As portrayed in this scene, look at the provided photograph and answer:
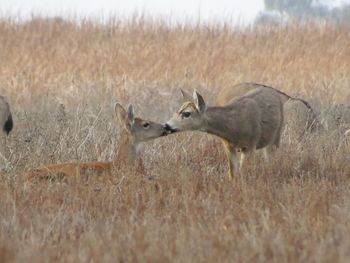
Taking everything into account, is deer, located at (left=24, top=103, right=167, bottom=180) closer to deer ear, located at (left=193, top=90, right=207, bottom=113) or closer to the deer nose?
the deer nose

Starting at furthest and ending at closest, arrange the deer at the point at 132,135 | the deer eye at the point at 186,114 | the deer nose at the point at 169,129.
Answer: the deer eye at the point at 186,114 < the deer nose at the point at 169,129 < the deer at the point at 132,135

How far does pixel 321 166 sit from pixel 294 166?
0.83ft

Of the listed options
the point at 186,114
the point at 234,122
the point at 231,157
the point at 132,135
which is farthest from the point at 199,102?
the point at 132,135

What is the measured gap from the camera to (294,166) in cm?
1034

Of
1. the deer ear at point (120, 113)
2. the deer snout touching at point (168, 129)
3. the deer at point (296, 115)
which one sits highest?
the deer ear at point (120, 113)

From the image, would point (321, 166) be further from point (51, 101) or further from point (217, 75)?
point (217, 75)

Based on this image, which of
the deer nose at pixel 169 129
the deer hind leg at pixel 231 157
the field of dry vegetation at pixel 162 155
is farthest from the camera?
the deer nose at pixel 169 129

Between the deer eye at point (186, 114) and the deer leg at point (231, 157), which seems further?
the deer eye at point (186, 114)

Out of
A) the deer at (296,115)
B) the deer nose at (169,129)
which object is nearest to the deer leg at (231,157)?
the deer nose at (169,129)

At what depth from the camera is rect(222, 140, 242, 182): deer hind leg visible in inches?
426

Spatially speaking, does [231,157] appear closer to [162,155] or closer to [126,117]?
[162,155]

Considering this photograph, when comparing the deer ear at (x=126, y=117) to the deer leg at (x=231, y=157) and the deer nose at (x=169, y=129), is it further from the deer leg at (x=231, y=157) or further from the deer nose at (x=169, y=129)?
the deer leg at (x=231, y=157)

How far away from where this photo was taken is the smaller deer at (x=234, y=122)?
11.5 metres

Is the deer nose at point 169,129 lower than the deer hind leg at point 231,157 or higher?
higher
